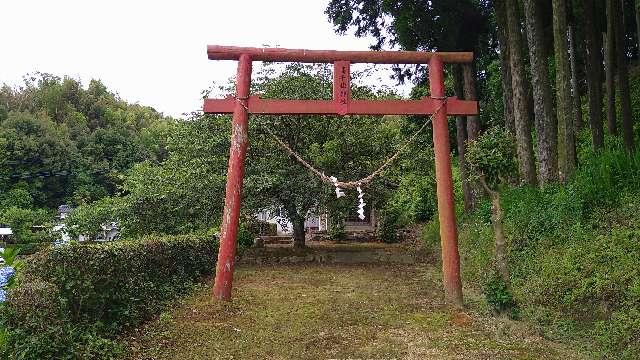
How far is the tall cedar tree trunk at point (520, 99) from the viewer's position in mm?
11164

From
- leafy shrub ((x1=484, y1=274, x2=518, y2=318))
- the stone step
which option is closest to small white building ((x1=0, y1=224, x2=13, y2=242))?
the stone step

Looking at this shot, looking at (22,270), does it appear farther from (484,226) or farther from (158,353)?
(484,226)

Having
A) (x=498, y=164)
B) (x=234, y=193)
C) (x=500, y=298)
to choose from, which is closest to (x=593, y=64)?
(x=498, y=164)

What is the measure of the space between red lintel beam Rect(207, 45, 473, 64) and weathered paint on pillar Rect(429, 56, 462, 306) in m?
0.43

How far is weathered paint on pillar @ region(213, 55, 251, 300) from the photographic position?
8.73 metres

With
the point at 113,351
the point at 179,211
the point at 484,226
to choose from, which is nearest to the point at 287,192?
the point at 179,211

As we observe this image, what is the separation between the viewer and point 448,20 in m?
14.1

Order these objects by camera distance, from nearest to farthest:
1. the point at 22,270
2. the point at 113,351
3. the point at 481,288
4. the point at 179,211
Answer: the point at 22,270 < the point at 113,351 < the point at 481,288 < the point at 179,211

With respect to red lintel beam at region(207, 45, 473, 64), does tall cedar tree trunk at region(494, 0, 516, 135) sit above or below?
A: above

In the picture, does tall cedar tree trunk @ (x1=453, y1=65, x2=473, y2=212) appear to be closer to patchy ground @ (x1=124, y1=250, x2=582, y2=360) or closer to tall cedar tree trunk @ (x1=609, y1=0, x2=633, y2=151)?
tall cedar tree trunk @ (x1=609, y1=0, x2=633, y2=151)

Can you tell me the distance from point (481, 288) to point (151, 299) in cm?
556

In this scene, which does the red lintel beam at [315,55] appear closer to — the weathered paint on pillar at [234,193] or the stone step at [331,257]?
the weathered paint on pillar at [234,193]

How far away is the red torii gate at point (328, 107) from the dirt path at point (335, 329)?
96 centimetres

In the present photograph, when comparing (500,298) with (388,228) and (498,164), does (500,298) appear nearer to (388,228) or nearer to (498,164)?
(498,164)
